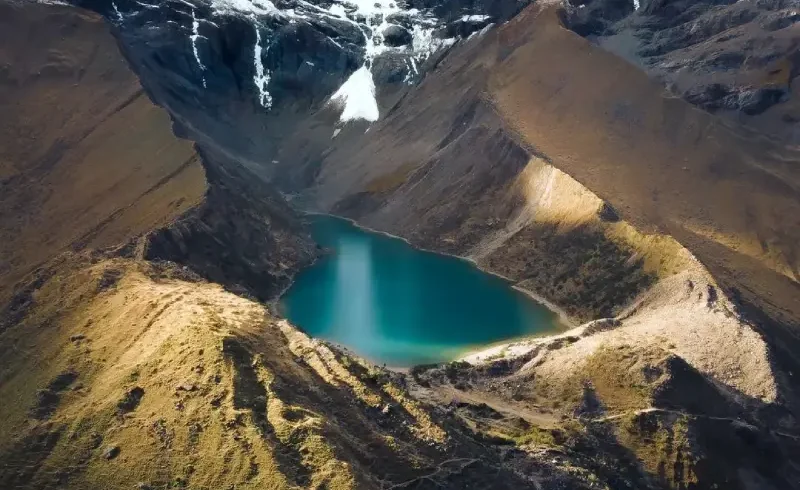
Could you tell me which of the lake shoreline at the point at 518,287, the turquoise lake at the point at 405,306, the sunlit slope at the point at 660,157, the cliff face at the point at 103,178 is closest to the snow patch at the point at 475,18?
the sunlit slope at the point at 660,157

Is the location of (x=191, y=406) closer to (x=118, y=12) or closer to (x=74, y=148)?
(x=74, y=148)

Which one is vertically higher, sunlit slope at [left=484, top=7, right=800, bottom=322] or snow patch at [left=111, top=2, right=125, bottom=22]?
snow patch at [left=111, top=2, right=125, bottom=22]

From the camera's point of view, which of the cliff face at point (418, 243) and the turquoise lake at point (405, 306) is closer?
the cliff face at point (418, 243)

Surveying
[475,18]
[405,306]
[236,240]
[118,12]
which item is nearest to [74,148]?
[236,240]

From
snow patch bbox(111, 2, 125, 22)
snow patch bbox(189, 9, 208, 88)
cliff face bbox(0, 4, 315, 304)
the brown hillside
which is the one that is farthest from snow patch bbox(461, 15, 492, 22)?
the brown hillside

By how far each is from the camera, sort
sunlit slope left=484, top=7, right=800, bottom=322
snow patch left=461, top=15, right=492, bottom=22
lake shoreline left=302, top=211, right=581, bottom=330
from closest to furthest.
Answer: lake shoreline left=302, top=211, right=581, bottom=330 < sunlit slope left=484, top=7, right=800, bottom=322 < snow patch left=461, top=15, right=492, bottom=22

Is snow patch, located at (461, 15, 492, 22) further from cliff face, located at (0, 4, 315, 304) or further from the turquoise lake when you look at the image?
cliff face, located at (0, 4, 315, 304)

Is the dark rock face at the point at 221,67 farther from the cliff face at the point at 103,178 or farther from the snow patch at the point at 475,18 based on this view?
the cliff face at the point at 103,178

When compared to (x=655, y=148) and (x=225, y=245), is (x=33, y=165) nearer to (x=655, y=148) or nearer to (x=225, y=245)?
(x=225, y=245)
